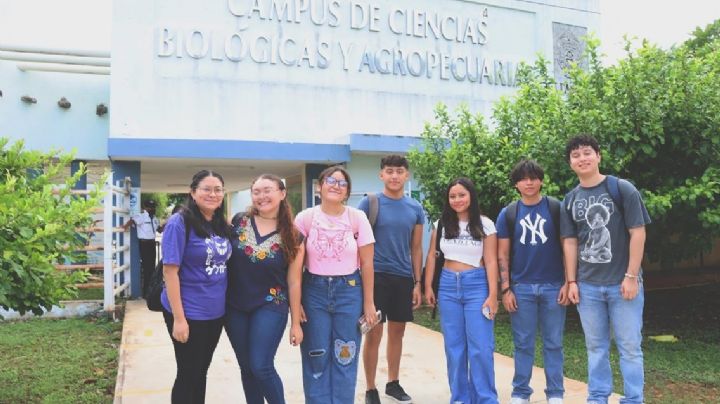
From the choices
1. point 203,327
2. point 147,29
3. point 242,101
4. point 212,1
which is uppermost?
point 212,1

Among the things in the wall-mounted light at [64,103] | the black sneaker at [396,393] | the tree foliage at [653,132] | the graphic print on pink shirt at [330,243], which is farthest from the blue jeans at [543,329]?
the wall-mounted light at [64,103]

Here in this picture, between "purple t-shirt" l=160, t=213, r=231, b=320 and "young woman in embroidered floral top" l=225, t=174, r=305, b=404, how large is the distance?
120 mm

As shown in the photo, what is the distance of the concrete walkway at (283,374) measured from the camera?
13.7 ft

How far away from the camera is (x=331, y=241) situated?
323cm

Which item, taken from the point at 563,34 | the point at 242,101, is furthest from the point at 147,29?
the point at 563,34

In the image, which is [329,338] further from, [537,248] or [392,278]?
[537,248]

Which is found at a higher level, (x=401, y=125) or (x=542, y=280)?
(x=401, y=125)

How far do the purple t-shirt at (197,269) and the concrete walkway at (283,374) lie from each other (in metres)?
1.42

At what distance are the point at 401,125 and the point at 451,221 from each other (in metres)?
7.49

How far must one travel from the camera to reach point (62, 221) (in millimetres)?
3680

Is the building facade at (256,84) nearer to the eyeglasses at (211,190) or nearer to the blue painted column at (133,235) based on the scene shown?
the blue painted column at (133,235)

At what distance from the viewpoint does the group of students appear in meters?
3.09

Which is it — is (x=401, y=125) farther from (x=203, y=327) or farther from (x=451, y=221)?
(x=203, y=327)


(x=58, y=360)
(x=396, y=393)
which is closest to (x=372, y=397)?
(x=396, y=393)
